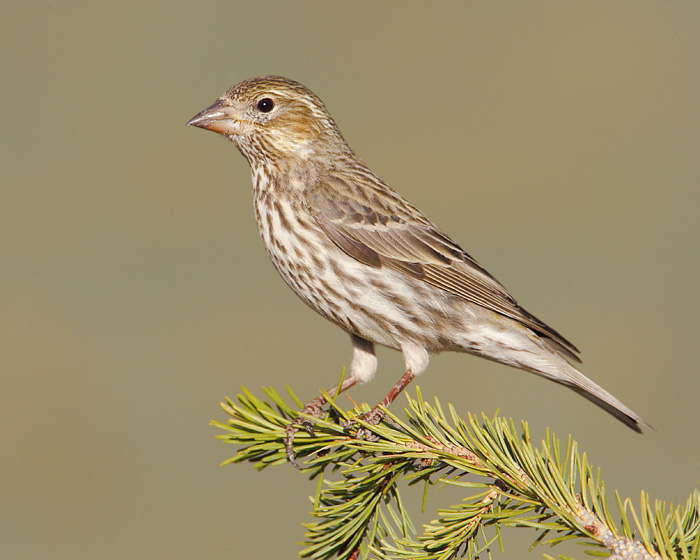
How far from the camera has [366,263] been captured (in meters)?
4.80

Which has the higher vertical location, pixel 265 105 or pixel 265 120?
pixel 265 105

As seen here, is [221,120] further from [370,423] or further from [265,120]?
[370,423]

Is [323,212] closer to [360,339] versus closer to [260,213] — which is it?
[260,213]

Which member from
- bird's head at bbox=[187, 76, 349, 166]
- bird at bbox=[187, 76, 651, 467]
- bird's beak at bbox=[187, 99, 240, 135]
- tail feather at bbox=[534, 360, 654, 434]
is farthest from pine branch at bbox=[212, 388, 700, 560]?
bird's beak at bbox=[187, 99, 240, 135]

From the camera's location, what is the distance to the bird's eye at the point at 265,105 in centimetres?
519

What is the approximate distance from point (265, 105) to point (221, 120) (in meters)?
0.32

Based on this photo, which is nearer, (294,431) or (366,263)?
(294,431)

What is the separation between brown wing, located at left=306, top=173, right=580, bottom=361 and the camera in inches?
190

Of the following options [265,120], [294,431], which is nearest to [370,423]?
[294,431]

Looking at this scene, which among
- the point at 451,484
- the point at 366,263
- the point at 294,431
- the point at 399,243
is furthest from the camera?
the point at 399,243

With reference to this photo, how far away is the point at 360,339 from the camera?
17.1ft

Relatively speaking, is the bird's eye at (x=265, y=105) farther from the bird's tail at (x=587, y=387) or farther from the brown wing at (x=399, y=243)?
the bird's tail at (x=587, y=387)

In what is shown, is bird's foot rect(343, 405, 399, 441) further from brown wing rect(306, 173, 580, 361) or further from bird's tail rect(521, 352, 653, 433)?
bird's tail rect(521, 352, 653, 433)

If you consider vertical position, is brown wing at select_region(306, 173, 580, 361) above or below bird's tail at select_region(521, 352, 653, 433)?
above
